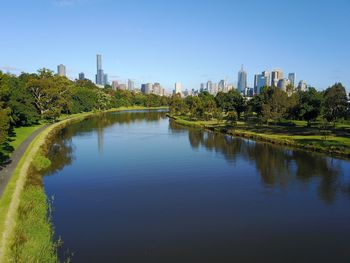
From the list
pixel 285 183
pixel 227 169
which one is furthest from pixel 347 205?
pixel 227 169

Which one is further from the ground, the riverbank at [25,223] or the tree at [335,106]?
the tree at [335,106]

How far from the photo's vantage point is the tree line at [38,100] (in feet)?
139

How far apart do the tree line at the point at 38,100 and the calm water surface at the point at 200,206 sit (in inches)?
376

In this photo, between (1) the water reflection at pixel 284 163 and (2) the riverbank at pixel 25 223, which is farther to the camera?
(1) the water reflection at pixel 284 163

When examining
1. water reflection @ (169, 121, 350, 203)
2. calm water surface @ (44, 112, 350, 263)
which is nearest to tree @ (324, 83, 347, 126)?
water reflection @ (169, 121, 350, 203)

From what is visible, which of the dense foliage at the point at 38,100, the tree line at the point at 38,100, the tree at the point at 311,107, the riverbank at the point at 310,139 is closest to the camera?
the dense foliage at the point at 38,100

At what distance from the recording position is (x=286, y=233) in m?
19.8

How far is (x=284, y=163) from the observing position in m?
39.7

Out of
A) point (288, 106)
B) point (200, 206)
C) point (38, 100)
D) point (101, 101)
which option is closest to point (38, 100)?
point (38, 100)

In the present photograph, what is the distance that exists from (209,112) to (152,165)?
209ft

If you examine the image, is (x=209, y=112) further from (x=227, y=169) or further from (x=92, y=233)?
(x=92, y=233)

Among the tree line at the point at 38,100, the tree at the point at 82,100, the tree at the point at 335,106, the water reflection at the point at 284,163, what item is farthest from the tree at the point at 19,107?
the tree at the point at 335,106

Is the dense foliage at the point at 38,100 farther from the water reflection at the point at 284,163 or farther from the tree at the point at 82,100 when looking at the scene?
the water reflection at the point at 284,163

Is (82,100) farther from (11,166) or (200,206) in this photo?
(200,206)
